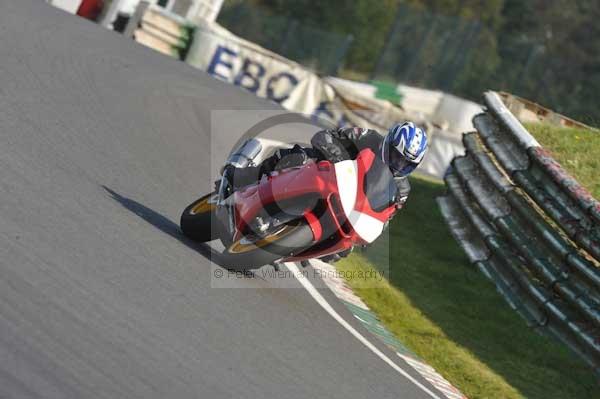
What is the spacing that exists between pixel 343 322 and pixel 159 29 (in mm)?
13392

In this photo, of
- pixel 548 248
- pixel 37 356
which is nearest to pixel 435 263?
pixel 548 248

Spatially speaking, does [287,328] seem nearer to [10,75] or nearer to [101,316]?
[101,316]

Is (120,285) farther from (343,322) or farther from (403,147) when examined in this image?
(343,322)

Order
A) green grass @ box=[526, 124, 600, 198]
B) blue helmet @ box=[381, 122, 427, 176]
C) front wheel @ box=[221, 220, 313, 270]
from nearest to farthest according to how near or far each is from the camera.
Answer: front wheel @ box=[221, 220, 313, 270]
blue helmet @ box=[381, 122, 427, 176]
green grass @ box=[526, 124, 600, 198]

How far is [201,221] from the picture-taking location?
8.23m

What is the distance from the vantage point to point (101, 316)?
5805 millimetres

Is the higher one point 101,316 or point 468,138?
point 468,138

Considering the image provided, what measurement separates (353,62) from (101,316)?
33825mm

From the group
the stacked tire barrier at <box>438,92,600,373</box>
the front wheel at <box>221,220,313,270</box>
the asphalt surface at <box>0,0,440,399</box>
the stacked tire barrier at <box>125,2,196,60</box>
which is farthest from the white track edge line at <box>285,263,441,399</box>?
the stacked tire barrier at <box>125,2,196,60</box>

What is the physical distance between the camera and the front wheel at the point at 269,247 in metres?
7.53

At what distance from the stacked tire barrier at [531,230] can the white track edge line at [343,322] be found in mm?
2253

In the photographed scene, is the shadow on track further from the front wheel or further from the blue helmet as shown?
the blue helmet

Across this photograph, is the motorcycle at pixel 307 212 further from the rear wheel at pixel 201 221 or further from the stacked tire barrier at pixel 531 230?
the stacked tire barrier at pixel 531 230

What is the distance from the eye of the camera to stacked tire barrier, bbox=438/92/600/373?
9.94 metres
